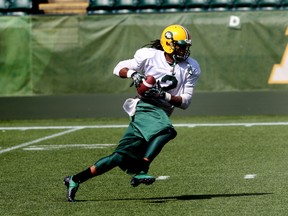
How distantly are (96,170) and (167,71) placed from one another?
113 cm

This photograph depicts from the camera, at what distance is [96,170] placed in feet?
27.0

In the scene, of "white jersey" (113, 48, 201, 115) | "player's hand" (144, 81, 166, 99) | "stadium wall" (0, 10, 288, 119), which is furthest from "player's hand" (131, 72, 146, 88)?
"stadium wall" (0, 10, 288, 119)

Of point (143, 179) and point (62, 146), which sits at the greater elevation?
point (143, 179)

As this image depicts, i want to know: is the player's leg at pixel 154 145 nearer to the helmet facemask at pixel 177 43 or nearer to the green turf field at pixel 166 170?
the green turf field at pixel 166 170

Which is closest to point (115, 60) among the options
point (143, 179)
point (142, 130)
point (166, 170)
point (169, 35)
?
point (166, 170)

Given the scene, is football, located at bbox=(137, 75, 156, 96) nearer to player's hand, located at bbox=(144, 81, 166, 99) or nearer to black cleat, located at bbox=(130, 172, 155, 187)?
player's hand, located at bbox=(144, 81, 166, 99)

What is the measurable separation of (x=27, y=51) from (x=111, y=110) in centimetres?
208

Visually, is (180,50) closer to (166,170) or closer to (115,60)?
(166,170)

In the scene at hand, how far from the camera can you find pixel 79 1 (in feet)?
72.1

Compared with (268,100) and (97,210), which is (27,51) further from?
(97,210)

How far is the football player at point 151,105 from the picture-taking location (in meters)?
8.22

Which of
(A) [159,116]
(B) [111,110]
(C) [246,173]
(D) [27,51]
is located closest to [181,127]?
(B) [111,110]

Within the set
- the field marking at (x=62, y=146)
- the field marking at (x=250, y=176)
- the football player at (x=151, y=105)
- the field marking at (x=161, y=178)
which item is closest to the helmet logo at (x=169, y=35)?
the football player at (x=151, y=105)

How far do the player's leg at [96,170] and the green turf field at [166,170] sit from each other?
179 mm
